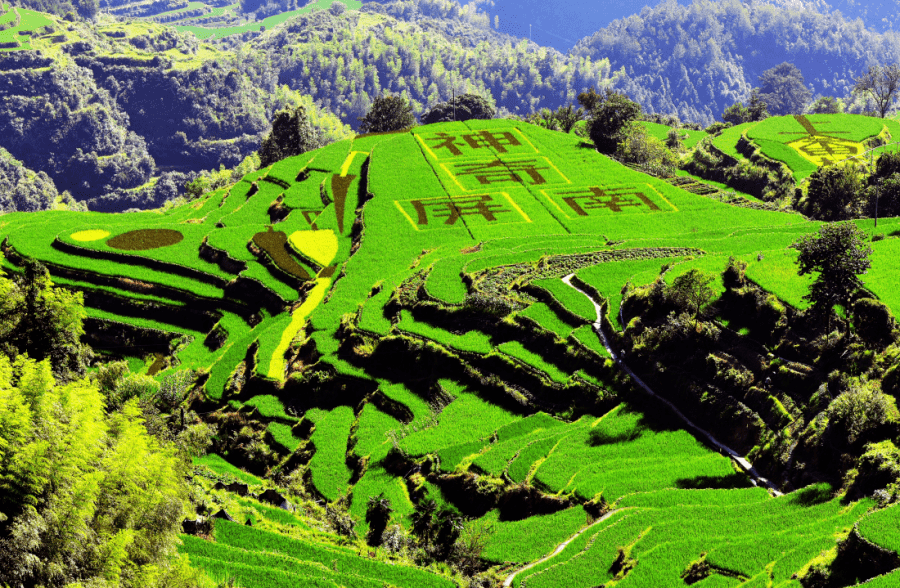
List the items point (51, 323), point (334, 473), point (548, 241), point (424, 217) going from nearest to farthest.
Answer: point (334, 473), point (51, 323), point (548, 241), point (424, 217)

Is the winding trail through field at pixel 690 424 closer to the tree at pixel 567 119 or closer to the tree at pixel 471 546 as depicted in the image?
the tree at pixel 471 546

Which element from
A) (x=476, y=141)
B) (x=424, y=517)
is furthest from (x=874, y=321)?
(x=476, y=141)

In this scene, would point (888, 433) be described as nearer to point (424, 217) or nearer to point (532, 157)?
point (424, 217)

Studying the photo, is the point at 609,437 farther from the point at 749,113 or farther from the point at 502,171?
the point at 749,113

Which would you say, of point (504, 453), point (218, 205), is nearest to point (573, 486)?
point (504, 453)

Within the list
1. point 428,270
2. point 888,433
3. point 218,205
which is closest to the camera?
point 888,433

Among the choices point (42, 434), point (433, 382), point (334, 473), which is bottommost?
point (334, 473)
